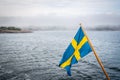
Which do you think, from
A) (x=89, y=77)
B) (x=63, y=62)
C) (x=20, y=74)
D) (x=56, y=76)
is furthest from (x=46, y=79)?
(x=63, y=62)

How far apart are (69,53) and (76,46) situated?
2.30 ft

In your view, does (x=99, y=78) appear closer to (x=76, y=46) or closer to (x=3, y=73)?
(x=76, y=46)

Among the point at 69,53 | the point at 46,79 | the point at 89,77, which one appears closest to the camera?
the point at 69,53

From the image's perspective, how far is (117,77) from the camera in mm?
20438

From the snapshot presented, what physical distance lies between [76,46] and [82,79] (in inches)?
401

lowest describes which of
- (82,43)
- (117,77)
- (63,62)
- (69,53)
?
(117,77)

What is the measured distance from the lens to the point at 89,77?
20.1 meters

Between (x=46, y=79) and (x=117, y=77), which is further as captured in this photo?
(x=117, y=77)

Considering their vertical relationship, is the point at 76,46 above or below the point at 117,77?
A: above

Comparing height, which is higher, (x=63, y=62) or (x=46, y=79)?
(x=63, y=62)

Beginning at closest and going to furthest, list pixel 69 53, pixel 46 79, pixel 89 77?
pixel 69 53 < pixel 46 79 < pixel 89 77

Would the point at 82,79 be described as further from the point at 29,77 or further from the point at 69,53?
the point at 69,53

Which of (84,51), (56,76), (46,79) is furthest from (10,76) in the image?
(84,51)

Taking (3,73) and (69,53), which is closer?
(69,53)
